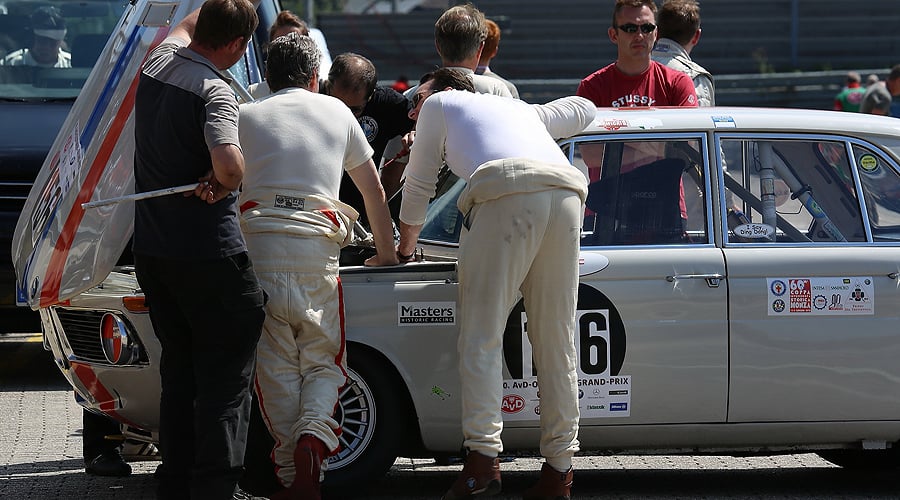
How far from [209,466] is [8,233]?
13.2ft

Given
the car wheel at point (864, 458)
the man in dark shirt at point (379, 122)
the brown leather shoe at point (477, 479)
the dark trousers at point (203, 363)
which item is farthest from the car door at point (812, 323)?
the dark trousers at point (203, 363)

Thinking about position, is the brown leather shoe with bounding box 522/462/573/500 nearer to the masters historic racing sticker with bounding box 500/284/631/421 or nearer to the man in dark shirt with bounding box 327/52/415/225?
the masters historic racing sticker with bounding box 500/284/631/421

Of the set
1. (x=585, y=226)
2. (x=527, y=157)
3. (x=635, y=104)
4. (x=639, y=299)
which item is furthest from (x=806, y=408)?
(x=635, y=104)

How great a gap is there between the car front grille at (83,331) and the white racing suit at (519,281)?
1577 millimetres

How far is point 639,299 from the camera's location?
5336 mm

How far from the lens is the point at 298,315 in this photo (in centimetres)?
511

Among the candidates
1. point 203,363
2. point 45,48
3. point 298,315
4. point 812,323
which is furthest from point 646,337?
point 45,48

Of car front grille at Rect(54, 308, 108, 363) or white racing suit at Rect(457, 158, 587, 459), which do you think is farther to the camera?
car front grille at Rect(54, 308, 108, 363)

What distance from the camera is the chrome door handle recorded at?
537 centimetres

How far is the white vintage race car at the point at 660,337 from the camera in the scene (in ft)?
17.6

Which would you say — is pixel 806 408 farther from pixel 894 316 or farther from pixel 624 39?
pixel 624 39

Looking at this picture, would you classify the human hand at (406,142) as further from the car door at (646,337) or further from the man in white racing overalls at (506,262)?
the car door at (646,337)

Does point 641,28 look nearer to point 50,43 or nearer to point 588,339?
point 588,339

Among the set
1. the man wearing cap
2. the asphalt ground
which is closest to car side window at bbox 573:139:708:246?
the asphalt ground
